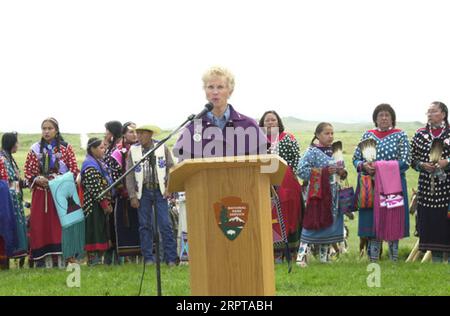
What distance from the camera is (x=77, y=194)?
1065 cm

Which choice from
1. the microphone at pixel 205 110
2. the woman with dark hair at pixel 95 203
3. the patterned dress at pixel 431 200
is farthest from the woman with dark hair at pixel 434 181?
the microphone at pixel 205 110

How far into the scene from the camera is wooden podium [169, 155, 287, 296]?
4965mm

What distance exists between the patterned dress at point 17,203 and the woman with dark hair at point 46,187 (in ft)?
0.36

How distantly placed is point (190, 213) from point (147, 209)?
4.92 m

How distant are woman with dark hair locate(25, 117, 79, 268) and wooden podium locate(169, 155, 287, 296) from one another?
5.93 m

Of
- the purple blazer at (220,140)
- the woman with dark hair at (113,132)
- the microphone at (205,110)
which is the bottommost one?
the purple blazer at (220,140)

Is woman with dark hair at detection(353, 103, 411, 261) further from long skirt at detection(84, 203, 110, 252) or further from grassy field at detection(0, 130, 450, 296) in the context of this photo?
long skirt at detection(84, 203, 110, 252)

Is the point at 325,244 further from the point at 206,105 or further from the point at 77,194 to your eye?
the point at 206,105

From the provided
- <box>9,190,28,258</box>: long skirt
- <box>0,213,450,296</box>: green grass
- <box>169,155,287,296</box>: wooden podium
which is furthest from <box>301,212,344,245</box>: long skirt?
<box>169,155,287,296</box>: wooden podium

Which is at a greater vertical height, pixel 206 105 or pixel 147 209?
pixel 206 105

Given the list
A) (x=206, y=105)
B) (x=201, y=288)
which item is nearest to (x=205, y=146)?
(x=206, y=105)

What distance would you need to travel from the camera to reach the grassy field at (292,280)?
7.68 metres

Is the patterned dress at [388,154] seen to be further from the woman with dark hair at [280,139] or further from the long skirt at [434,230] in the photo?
the woman with dark hair at [280,139]

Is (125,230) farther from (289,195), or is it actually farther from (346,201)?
(346,201)
